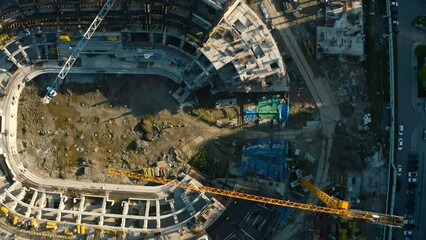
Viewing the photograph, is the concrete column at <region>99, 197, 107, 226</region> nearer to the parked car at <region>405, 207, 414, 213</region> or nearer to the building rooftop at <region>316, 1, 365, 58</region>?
the building rooftop at <region>316, 1, 365, 58</region>

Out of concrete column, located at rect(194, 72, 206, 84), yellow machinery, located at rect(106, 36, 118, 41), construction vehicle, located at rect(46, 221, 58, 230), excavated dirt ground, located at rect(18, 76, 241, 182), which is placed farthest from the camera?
excavated dirt ground, located at rect(18, 76, 241, 182)

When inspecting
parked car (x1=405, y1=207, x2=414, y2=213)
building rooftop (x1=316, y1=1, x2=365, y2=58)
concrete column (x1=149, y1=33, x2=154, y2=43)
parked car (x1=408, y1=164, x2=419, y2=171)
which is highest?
building rooftop (x1=316, y1=1, x2=365, y2=58)

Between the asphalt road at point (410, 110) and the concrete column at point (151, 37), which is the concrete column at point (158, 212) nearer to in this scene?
the concrete column at point (151, 37)

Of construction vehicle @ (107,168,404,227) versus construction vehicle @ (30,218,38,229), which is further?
construction vehicle @ (30,218,38,229)

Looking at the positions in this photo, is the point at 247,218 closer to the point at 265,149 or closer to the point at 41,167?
the point at 265,149

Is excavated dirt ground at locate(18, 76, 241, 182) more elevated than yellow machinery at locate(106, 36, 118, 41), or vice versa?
yellow machinery at locate(106, 36, 118, 41)

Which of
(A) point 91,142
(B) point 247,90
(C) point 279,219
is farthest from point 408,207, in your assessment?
(A) point 91,142

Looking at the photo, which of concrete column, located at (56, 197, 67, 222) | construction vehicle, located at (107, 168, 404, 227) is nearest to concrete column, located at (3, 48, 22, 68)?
construction vehicle, located at (107, 168, 404, 227)
